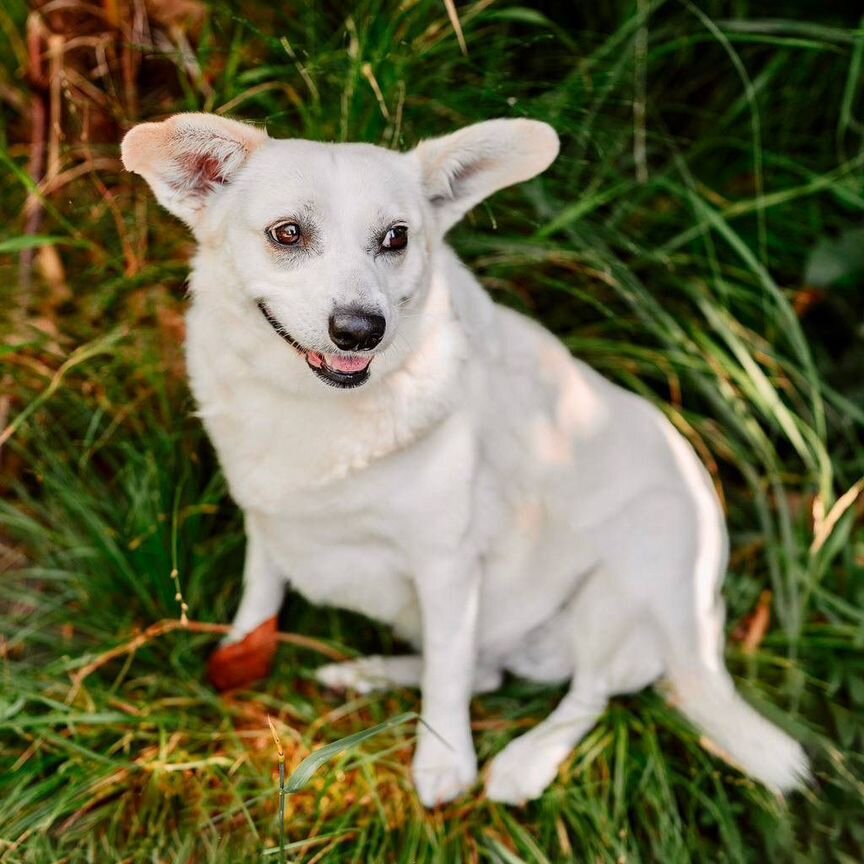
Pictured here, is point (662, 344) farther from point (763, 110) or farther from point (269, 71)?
point (269, 71)

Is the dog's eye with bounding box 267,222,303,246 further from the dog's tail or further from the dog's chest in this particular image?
the dog's tail

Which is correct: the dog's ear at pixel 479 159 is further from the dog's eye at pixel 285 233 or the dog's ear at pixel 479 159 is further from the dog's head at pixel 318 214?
the dog's eye at pixel 285 233

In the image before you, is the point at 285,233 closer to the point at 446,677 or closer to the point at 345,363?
the point at 345,363

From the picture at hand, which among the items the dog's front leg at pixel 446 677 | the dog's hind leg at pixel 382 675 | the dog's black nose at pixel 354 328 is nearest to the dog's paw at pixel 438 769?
the dog's front leg at pixel 446 677

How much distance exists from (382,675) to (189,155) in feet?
4.91

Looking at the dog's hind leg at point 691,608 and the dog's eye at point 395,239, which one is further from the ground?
the dog's eye at point 395,239

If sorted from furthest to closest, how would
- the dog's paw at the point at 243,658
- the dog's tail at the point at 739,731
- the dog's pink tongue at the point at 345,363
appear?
1. the dog's paw at the point at 243,658
2. the dog's tail at the point at 739,731
3. the dog's pink tongue at the point at 345,363

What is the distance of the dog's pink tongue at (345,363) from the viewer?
6.09ft

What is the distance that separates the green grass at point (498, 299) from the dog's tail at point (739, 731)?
0.09m

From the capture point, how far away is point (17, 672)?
2488 mm

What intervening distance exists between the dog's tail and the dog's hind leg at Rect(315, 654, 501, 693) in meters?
0.52

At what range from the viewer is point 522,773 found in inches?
94.0

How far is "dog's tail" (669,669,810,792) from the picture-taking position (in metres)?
2.30

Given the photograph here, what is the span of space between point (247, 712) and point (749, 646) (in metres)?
1.46
